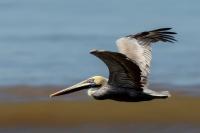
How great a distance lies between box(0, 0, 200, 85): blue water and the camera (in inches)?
802

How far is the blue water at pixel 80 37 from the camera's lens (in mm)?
20359

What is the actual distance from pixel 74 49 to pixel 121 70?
7.74 metres

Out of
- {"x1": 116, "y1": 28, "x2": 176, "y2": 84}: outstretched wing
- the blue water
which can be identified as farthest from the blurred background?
{"x1": 116, "y1": 28, "x2": 176, "y2": 84}: outstretched wing

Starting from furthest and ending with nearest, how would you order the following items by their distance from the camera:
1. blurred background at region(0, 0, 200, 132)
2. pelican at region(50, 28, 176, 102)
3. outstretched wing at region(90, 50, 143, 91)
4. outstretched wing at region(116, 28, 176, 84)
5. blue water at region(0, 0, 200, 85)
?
1. blue water at region(0, 0, 200, 85)
2. blurred background at region(0, 0, 200, 132)
3. outstretched wing at region(116, 28, 176, 84)
4. pelican at region(50, 28, 176, 102)
5. outstretched wing at region(90, 50, 143, 91)

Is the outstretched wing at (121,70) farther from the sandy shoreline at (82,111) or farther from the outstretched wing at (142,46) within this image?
the sandy shoreline at (82,111)

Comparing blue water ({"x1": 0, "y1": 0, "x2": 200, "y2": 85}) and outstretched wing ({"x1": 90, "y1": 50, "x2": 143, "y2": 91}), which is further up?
blue water ({"x1": 0, "y1": 0, "x2": 200, "y2": 85})

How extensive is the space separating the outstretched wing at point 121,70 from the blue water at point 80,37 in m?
5.00

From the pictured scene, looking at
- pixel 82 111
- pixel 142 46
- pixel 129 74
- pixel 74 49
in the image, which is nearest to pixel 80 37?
pixel 74 49

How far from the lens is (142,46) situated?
51.9 feet

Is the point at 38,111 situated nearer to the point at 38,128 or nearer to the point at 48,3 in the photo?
the point at 38,128

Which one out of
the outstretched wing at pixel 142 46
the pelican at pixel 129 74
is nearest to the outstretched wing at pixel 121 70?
the pelican at pixel 129 74

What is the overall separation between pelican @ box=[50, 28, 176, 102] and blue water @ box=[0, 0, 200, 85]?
13.2 feet

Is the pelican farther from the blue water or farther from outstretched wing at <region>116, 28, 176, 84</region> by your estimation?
the blue water

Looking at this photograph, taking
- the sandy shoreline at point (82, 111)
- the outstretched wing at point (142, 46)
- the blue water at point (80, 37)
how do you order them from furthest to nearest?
the blue water at point (80, 37) < the sandy shoreline at point (82, 111) < the outstretched wing at point (142, 46)
